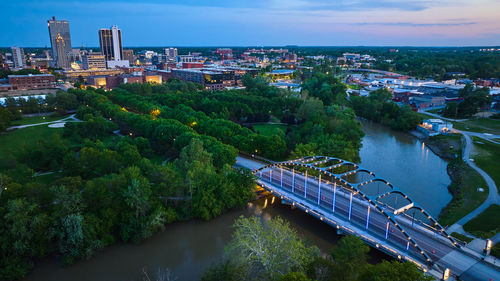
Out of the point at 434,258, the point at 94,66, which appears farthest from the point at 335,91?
the point at 94,66

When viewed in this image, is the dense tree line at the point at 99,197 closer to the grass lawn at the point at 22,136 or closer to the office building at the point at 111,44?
the grass lawn at the point at 22,136

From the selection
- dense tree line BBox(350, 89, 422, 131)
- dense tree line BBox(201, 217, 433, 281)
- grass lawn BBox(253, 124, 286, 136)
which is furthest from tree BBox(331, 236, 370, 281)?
dense tree line BBox(350, 89, 422, 131)

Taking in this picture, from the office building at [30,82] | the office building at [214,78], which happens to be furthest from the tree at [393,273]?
the office building at [30,82]

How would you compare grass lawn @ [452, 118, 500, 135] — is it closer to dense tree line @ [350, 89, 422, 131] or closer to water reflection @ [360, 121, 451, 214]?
dense tree line @ [350, 89, 422, 131]

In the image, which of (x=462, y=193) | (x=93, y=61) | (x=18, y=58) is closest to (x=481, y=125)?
(x=462, y=193)

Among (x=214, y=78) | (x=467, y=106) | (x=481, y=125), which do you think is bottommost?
(x=481, y=125)

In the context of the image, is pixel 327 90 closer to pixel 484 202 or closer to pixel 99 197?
pixel 484 202

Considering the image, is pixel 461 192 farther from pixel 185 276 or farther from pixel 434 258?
pixel 185 276
